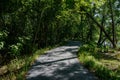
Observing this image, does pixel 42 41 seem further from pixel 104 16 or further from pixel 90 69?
pixel 90 69

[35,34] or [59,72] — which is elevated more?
[35,34]

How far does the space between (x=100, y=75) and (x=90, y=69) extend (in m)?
1.60

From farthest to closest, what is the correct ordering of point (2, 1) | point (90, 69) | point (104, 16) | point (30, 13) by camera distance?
point (104, 16) < point (30, 13) < point (2, 1) < point (90, 69)

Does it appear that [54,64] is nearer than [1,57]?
Yes

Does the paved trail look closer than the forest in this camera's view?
Yes

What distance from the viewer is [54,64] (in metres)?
13.3

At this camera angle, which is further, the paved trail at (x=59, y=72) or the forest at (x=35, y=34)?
the forest at (x=35, y=34)

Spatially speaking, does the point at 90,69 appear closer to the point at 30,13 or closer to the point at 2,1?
the point at 2,1

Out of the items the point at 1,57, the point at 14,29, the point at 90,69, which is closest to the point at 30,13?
the point at 14,29

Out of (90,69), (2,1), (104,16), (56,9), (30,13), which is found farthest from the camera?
(104,16)

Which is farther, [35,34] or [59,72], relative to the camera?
[35,34]

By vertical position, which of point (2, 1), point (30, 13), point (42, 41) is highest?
point (2, 1)

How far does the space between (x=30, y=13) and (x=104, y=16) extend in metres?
16.1

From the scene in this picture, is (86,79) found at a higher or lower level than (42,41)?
higher
